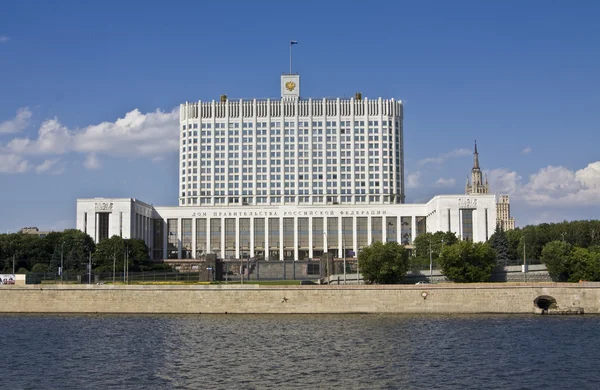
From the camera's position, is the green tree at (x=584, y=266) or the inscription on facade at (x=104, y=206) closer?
the green tree at (x=584, y=266)

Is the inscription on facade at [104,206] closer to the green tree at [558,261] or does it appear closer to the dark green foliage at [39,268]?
the dark green foliage at [39,268]

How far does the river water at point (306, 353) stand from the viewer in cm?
5184

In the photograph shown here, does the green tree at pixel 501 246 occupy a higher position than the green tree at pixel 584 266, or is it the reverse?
the green tree at pixel 501 246

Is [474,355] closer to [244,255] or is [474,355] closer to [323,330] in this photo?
[323,330]

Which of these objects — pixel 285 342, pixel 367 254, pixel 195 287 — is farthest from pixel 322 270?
pixel 285 342

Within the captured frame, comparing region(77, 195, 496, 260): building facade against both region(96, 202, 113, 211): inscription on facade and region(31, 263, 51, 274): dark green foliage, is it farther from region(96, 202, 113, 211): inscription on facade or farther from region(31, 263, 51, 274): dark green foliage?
region(31, 263, 51, 274): dark green foliage

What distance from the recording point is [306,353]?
206 ft

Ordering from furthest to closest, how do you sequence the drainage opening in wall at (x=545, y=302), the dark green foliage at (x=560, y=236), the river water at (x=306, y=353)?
1. the dark green foliage at (x=560, y=236)
2. the drainage opening in wall at (x=545, y=302)
3. the river water at (x=306, y=353)

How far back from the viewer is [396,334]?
7412 centimetres

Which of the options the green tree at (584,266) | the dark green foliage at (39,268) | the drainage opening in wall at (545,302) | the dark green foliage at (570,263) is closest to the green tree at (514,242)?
the dark green foliage at (570,263)

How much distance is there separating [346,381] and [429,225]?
134 meters

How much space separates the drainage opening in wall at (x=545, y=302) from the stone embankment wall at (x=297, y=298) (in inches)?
15.7

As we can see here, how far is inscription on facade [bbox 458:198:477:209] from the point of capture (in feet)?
563

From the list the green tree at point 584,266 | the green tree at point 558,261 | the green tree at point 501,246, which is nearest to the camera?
the green tree at point 584,266
